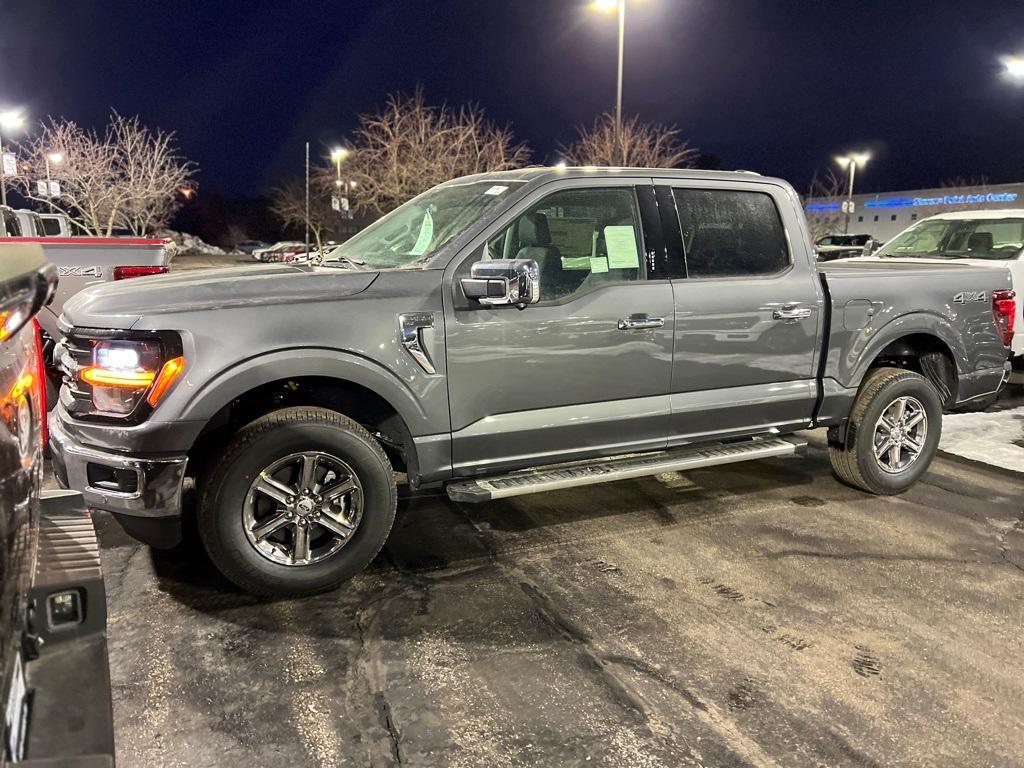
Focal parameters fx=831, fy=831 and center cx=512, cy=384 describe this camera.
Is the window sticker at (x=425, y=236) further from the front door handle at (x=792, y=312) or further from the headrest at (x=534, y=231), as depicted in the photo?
the front door handle at (x=792, y=312)

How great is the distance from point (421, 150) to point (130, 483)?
87.0 feet

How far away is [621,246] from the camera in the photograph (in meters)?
4.53

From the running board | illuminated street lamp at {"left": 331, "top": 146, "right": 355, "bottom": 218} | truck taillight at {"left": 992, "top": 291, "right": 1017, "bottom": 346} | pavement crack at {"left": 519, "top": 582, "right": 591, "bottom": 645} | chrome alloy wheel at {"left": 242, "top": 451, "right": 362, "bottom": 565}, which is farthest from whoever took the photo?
illuminated street lamp at {"left": 331, "top": 146, "right": 355, "bottom": 218}

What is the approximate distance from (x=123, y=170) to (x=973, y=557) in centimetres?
3235

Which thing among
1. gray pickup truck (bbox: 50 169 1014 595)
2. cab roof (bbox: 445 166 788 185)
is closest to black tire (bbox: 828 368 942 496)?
gray pickup truck (bbox: 50 169 1014 595)

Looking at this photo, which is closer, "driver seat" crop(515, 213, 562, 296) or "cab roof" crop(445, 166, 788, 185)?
"driver seat" crop(515, 213, 562, 296)

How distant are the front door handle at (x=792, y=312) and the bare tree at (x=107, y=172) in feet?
87.7

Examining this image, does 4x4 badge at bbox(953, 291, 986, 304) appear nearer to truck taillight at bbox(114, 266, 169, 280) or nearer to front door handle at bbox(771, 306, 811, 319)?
front door handle at bbox(771, 306, 811, 319)

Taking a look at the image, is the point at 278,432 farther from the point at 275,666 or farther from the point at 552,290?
the point at 552,290

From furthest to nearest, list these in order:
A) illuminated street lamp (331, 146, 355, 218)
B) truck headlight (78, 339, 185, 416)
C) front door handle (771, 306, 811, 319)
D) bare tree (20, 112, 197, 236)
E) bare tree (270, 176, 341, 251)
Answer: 1. bare tree (270, 176, 341, 251)
2. illuminated street lamp (331, 146, 355, 218)
3. bare tree (20, 112, 197, 236)
4. front door handle (771, 306, 811, 319)
5. truck headlight (78, 339, 185, 416)

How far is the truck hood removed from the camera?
3490 millimetres

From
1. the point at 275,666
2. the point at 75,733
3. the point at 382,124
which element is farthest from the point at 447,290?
the point at 382,124

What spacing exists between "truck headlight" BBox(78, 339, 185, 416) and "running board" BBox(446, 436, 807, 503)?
1396 millimetres

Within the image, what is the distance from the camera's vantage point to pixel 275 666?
334 centimetres
